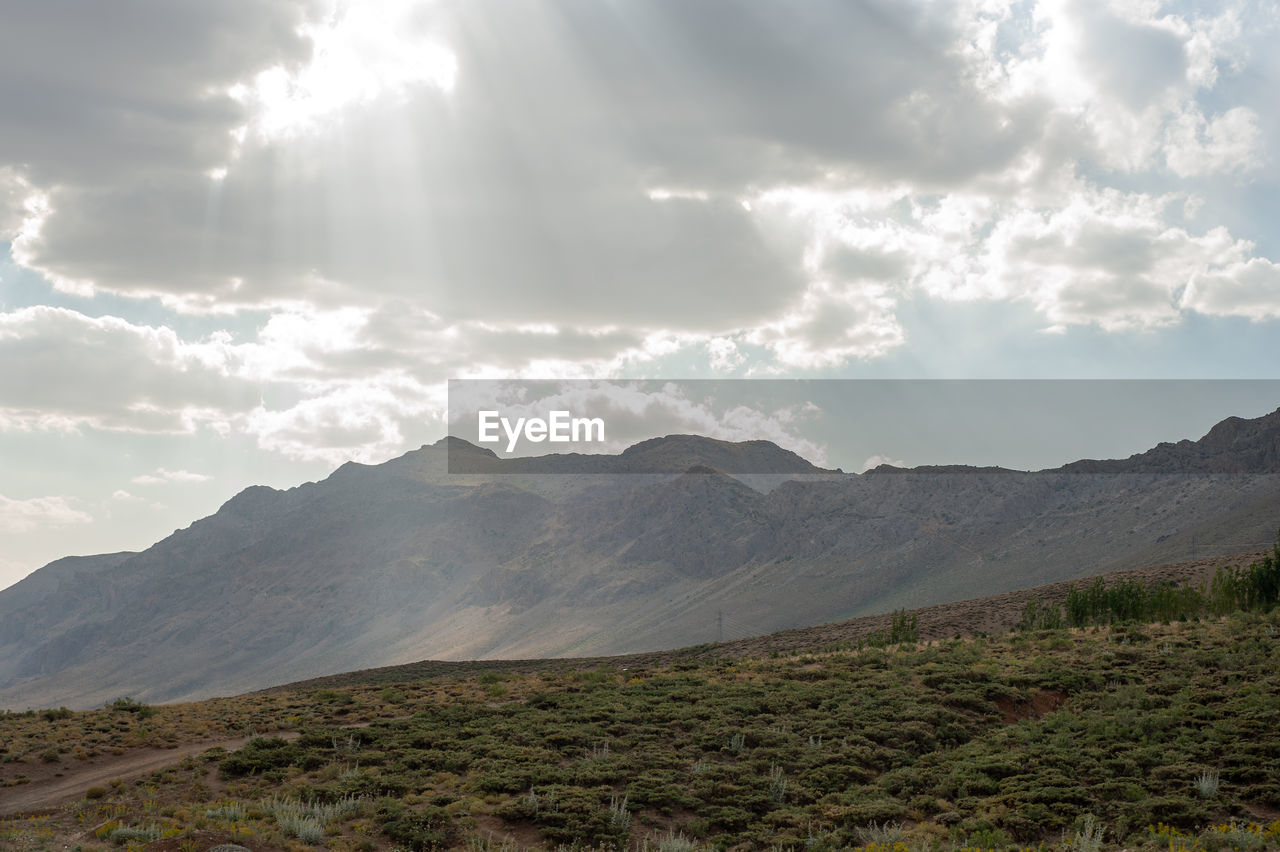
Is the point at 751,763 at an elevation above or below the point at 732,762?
above

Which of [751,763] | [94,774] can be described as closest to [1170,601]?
[751,763]

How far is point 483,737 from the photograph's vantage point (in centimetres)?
2730

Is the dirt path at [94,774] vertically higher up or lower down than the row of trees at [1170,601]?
Answer: lower down

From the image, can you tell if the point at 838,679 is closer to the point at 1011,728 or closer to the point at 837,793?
the point at 1011,728

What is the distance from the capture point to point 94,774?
27.3 metres

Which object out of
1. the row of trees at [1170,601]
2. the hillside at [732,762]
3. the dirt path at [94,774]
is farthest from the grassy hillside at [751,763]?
the row of trees at [1170,601]

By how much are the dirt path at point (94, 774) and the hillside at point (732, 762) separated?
143 millimetres

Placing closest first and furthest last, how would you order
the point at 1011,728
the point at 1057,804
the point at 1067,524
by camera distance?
1. the point at 1057,804
2. the point at 1011,728
3. the point at 1067,524

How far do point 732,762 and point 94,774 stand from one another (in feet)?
59.9

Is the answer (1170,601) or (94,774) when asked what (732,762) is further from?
(1170,601)

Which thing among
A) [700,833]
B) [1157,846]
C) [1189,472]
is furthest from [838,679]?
[1189,472]

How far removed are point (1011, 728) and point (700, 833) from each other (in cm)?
1130

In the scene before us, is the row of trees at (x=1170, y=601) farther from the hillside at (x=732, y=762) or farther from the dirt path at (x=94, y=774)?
the dirt path at (x=94, y=774)

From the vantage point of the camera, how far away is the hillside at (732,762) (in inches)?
745
